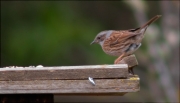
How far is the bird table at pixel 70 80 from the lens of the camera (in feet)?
11.8

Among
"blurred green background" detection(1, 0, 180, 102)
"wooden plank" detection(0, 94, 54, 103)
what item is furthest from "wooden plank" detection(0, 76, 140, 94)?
"blurred green background" detection(1, 0, 180, 102)

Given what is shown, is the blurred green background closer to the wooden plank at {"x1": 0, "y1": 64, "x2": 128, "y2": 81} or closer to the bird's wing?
the bird's wing

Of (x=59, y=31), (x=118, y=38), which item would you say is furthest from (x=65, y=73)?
(x=59, y=31)

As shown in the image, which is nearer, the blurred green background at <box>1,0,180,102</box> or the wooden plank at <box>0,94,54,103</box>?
the wooden plank at <box>0,94,54,103</box>

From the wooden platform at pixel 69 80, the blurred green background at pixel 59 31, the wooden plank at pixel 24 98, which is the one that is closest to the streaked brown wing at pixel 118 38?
the wooden plank at pixel 24 98

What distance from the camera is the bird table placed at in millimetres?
3590

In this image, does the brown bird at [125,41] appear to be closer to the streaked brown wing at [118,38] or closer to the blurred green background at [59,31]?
the streaked brown wing at [118,38]

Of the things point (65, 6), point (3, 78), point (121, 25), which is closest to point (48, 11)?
point (65, 6)

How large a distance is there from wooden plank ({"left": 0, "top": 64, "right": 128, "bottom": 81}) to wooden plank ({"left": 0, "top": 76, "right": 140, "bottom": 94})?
0.03 m

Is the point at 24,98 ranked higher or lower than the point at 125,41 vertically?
lower

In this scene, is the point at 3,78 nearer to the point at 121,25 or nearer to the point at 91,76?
the point at 91,76

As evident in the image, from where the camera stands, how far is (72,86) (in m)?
3.61

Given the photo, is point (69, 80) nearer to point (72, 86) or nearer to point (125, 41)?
point (72, 86)

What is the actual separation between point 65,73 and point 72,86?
105mm
